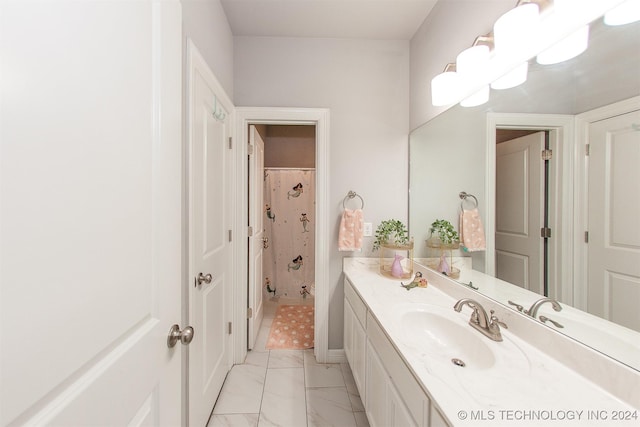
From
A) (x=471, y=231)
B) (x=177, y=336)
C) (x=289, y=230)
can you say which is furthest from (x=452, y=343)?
(x=289, y=230)

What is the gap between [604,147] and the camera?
2.41 feet

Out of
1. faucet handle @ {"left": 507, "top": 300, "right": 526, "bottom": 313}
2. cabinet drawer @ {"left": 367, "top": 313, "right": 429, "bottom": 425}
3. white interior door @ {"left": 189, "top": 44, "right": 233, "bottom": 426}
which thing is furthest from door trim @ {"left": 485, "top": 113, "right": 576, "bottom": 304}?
white interior door @ {"left": 189, "top": 44, "right": 233, "bottom": 426}

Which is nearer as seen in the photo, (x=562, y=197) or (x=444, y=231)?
(x=562, y=197)

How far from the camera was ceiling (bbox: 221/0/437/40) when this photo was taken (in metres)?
1.61

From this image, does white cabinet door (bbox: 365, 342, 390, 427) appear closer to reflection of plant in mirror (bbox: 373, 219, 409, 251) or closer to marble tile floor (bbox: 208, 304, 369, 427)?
marble tile floor (bbox: 208, 304, 369, 427)

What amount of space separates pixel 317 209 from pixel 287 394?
4.08ft

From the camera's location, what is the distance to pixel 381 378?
1108 mm

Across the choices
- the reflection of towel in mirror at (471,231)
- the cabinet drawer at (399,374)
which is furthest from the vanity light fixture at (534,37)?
the cabinet drawer at (399,374)

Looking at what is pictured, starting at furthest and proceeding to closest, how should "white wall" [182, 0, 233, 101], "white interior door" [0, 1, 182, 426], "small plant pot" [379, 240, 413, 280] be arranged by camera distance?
"small plant pot" [379, 240, 413, 280] < "white wall" [182, 0, 233, 101] < "white interior door" [0, 1, 182, 426]

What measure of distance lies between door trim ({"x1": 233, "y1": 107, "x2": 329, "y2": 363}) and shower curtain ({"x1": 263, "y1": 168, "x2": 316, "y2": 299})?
1.27m

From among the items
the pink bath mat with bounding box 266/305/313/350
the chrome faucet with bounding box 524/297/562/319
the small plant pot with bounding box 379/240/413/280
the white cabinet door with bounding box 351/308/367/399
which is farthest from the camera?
the pink bath mat with bounding box 266/305/313/350

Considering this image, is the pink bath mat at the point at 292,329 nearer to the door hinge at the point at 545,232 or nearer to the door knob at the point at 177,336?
the door knob at the point at 177,336

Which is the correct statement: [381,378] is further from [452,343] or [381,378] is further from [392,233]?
[392,233]

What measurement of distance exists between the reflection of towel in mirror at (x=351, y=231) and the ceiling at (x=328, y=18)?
51.8 inches
